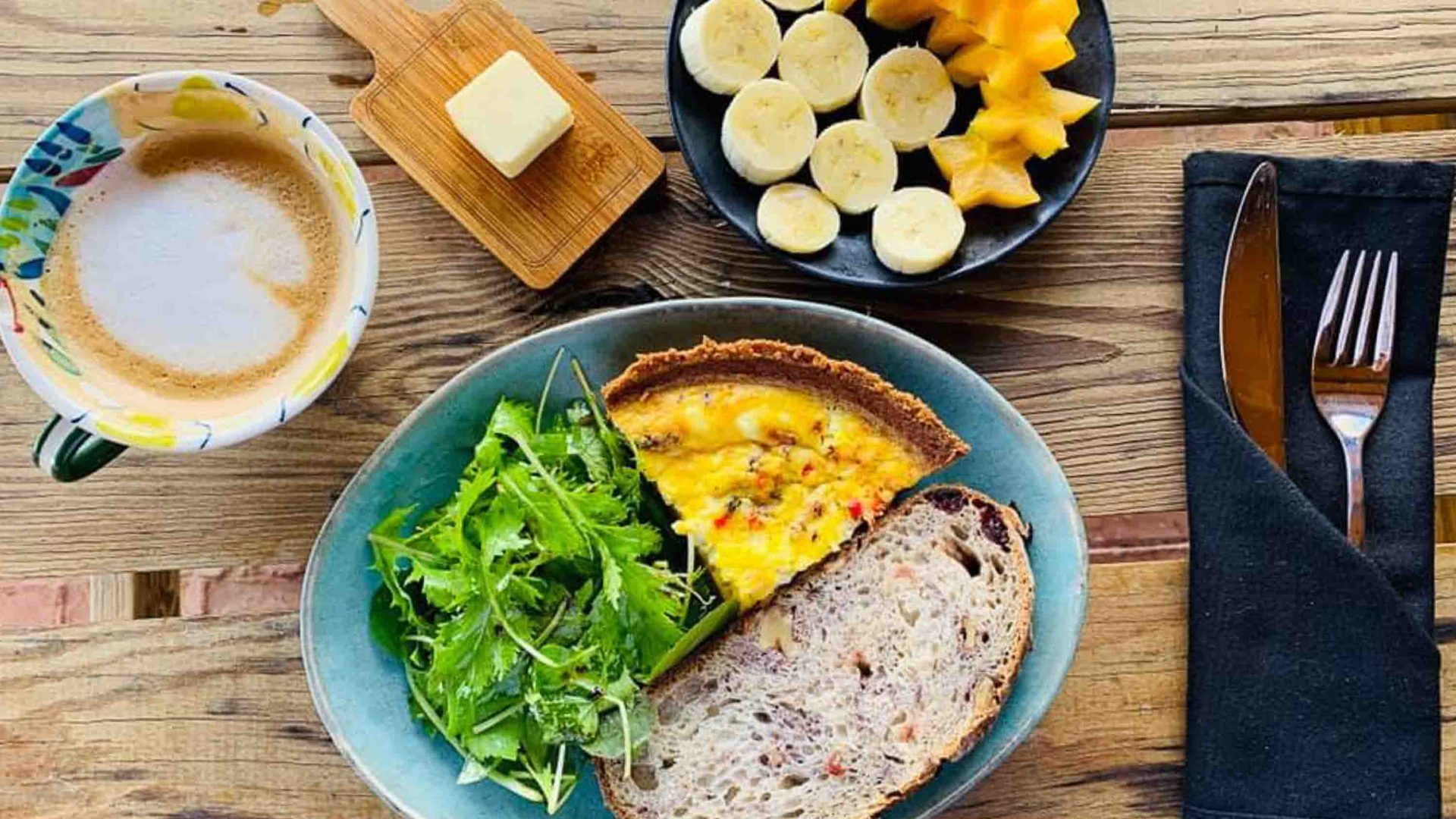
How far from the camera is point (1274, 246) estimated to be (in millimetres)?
1651

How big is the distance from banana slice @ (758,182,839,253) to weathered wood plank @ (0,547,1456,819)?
22.8 inches

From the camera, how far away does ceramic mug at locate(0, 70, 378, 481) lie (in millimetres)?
1444

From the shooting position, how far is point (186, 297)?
4.86 feet

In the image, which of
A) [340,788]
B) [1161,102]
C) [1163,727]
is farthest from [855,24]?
[340,788]

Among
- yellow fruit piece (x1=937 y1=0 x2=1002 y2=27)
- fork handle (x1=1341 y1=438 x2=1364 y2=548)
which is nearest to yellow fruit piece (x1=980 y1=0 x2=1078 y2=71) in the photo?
yellow fruit piece (x1=937 y1=0 x2=1002 y2=27)

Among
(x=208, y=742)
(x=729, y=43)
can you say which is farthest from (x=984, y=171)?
(x=208, y=742)

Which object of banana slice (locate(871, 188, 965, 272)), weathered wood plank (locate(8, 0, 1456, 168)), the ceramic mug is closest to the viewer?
the ceramic mug

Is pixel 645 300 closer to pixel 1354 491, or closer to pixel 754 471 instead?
pixel 754 471

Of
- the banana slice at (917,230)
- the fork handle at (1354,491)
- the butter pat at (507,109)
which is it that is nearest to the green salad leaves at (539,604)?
the butter pat at (507,109)

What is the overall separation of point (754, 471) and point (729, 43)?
0.46 m

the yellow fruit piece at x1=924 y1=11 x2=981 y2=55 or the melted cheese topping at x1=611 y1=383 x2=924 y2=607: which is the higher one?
the yellow fruit piece at x1=924 y1=11 x2=981 y2=55

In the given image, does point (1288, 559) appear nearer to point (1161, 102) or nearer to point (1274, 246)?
point (1274, 246)

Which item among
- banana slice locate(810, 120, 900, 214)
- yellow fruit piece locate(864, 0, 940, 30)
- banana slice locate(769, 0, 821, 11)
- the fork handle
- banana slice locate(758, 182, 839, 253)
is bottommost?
the fork handle

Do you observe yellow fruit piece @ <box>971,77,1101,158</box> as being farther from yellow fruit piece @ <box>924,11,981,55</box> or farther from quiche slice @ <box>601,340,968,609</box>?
quiche slice @ <box>601,340,968,609</box>
